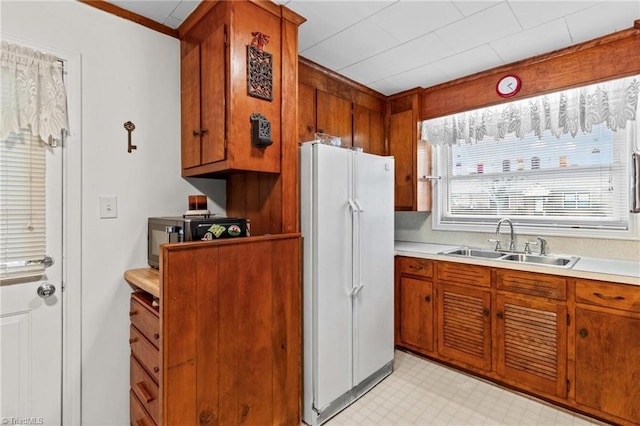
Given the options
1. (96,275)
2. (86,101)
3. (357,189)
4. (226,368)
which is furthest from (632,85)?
(96,275)

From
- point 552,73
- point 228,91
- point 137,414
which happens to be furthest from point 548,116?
point 137,414

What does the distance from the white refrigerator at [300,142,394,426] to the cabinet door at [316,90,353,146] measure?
596mm

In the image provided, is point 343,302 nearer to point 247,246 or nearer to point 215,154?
point 247,246

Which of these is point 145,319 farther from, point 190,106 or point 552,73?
point 552,73

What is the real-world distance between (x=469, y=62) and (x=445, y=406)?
2559 mm

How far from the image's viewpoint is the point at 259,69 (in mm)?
1769

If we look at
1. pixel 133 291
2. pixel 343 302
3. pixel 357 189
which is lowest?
pixel 343 302

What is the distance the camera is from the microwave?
1.58m

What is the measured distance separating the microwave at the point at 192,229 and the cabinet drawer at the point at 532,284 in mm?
1868

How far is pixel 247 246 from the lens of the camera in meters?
1.65

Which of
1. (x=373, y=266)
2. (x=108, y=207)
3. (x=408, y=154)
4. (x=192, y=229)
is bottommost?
(x=373, y=266)

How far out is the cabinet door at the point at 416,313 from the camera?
8.95ft

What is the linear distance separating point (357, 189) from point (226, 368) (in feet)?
4.38

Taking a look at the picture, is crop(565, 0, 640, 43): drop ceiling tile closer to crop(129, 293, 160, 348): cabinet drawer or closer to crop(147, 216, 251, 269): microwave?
crop(147, 216, 251, 269): microwave
